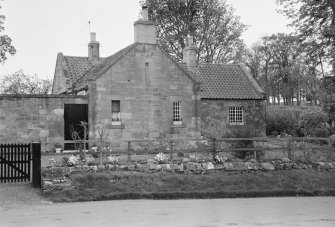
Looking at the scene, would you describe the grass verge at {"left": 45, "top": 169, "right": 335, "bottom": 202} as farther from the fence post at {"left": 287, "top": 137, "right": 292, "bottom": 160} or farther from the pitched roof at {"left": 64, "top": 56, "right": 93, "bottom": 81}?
the pitched roof at {"left": 64, "top": 56, "right": 93, "bottom": 81}

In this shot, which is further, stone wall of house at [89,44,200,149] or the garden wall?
stone wall of house at [89,44,200,149]

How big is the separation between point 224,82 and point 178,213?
85.9 feet

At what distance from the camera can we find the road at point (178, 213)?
41.4 feet

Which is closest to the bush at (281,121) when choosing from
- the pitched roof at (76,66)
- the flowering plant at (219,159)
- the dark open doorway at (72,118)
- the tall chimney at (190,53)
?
the tall chimney at (190,53)

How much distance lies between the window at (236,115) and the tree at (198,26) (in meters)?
15.2

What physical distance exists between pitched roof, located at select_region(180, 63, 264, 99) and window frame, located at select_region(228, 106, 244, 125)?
3.21 ft

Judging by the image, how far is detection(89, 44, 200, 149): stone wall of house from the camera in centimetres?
3034

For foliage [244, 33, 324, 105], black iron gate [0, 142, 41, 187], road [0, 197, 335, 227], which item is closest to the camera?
road [0, 197, 335, 227]

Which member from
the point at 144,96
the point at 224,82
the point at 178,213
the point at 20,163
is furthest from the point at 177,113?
the point at 178,213

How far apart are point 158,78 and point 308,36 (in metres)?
11.5

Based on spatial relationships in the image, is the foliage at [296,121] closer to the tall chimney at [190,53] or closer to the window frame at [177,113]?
the tall chimney at [190,53]

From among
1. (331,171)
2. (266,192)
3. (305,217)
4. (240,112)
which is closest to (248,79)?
(240,112)

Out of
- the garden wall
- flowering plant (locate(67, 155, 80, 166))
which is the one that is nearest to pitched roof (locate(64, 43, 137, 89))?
flowering plant (locate(67, 155, 80, 166))

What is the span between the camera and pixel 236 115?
3819 cm
